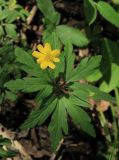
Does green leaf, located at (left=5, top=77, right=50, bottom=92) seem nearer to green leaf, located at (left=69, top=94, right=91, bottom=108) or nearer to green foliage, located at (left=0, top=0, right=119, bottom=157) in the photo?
green foliage, located at (left=0, top=0, right=119, bottom=157)

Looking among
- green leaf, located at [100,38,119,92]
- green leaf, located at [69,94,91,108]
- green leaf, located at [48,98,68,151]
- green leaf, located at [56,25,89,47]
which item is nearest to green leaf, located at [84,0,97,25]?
green leaf, located at [56,25,89,47]

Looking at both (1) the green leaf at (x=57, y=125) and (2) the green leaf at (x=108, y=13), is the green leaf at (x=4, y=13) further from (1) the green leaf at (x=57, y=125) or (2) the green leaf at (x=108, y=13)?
(1) the green leaf at (x=57, y=125)

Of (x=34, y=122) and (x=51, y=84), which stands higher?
(x=51, y=84)

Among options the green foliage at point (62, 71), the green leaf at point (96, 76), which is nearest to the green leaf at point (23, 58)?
the green foliage at point (62, 71)

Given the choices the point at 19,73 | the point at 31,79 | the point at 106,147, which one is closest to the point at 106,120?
the point at 106,147

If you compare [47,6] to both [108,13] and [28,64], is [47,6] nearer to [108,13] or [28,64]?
[108,13]

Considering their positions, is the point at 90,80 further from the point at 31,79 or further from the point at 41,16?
the point at 31,79

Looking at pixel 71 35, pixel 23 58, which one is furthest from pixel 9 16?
pixel 23 58
